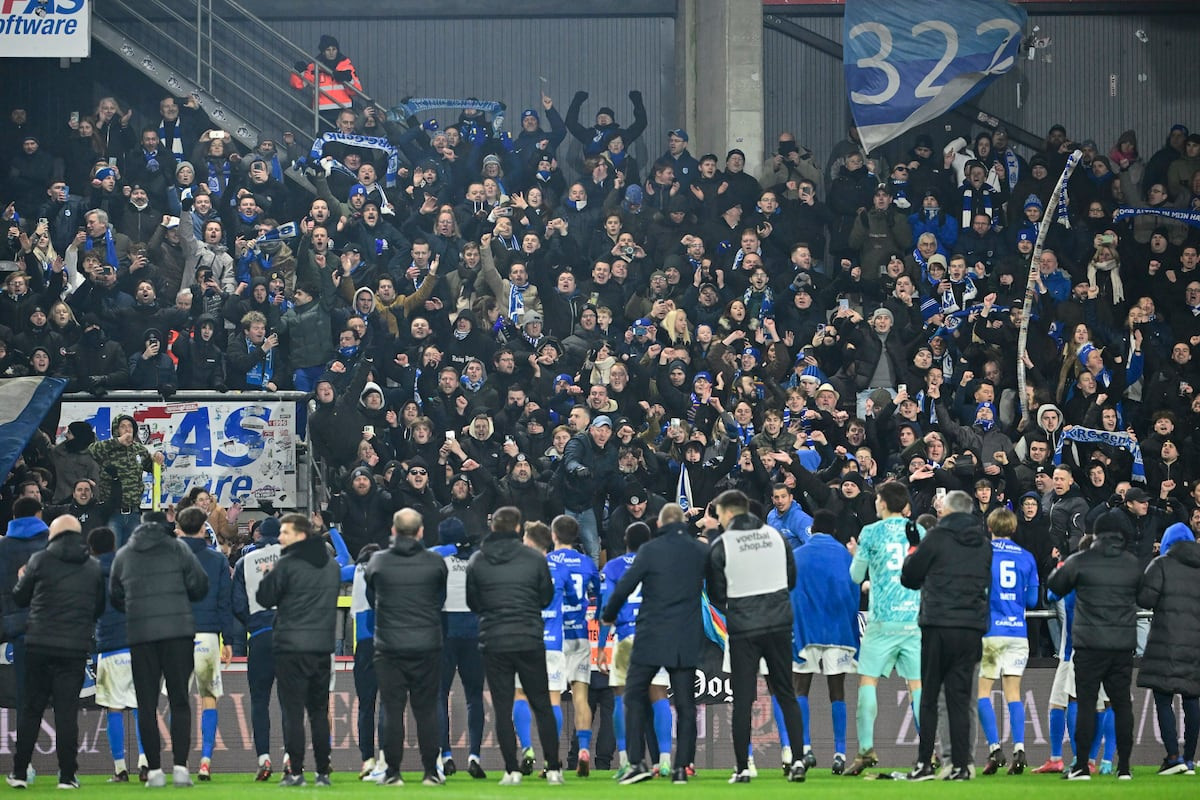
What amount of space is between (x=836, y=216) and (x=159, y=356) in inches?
370

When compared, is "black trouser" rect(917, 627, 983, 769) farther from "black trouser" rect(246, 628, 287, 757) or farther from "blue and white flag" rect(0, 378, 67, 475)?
"blue and white flag" rect(0, 378, 67, 475)

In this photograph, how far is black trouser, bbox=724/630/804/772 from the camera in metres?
14.7

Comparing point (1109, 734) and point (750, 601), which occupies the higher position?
point (750, 601)

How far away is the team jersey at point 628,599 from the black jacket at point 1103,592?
3.27 m

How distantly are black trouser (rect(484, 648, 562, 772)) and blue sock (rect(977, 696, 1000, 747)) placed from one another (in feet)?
11.6

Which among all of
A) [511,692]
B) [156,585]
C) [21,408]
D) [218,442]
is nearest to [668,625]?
[511,692]

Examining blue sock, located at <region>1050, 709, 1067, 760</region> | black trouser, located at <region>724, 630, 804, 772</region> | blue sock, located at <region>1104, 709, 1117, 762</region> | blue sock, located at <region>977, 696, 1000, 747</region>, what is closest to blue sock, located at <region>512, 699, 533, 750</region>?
black trouser, located at <region>724, 630, 804, 772</region>

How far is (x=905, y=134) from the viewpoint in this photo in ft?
104

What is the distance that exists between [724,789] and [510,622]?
1995 mm

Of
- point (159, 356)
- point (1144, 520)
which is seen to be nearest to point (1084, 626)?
point (1144, 520)

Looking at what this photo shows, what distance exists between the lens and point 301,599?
14688 millimetres

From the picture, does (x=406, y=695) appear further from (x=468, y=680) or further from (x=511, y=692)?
(x=468, y=680)

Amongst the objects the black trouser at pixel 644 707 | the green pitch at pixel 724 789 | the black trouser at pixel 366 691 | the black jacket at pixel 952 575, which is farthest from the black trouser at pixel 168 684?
the black jacket at pixel 952 575

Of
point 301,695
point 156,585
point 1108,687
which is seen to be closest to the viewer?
point 156,585
